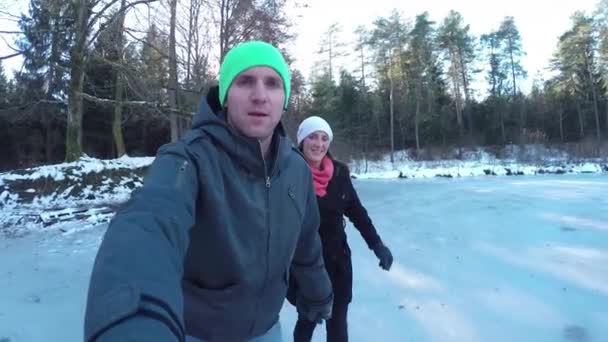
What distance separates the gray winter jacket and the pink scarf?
3.46 feet

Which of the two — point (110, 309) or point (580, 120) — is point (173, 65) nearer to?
point (110, 309)

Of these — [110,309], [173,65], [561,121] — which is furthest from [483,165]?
[110,309]

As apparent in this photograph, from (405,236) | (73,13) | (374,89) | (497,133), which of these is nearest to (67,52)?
(73,13)

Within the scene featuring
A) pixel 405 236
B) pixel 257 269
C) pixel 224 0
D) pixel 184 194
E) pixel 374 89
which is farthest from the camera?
pixel 374 89

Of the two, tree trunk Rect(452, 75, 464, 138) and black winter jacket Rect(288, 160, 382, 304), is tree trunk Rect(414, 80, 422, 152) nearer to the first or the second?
tree trunk Rect(452, 75, 464, 138)

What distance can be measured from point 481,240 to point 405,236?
3.17 feet

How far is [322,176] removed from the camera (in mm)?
2652

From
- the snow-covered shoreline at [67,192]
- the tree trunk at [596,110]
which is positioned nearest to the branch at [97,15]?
the snow-covered shoreline at [67,192]

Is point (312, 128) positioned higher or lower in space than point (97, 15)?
lower

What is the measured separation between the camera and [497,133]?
114 ft

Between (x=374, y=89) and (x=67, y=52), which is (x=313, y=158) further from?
(x=374, y=89)

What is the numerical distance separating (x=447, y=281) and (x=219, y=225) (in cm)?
340

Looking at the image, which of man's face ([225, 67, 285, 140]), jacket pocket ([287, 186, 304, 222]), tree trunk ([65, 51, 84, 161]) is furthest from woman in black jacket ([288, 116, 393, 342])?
tree trunk ([65, 51, 84, 161])

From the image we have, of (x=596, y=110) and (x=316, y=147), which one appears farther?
(x=596, y=110)
